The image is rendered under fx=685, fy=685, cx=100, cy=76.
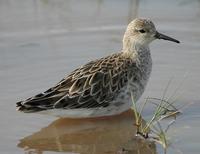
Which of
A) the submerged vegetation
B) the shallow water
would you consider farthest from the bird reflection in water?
the submerged vegetation

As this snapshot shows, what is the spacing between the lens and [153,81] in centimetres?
886

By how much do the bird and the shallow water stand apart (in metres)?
0.18

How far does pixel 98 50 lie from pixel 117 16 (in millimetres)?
1291

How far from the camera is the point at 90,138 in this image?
755 centimetres

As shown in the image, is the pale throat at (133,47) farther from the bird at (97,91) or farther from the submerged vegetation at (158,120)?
the submerged vegetation at (158,120)

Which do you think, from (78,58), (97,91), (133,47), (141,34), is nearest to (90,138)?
(97,91)

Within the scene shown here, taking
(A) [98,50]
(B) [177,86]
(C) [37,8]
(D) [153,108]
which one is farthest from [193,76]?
(C) [37,8]

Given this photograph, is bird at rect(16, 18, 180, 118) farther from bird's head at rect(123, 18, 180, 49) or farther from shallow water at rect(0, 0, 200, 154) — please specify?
bird's head at rect(123, 18, 180, 49)

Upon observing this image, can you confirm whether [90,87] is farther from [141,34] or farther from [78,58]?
[78,58]

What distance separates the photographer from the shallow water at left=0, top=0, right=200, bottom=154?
24.4ft

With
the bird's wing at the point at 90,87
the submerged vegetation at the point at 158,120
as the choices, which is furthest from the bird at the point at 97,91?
the submerged vegetation at the point at 158,120

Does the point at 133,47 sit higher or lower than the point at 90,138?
higher

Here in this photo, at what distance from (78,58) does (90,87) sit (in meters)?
1.39

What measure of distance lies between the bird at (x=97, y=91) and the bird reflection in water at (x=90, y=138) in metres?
0.14
